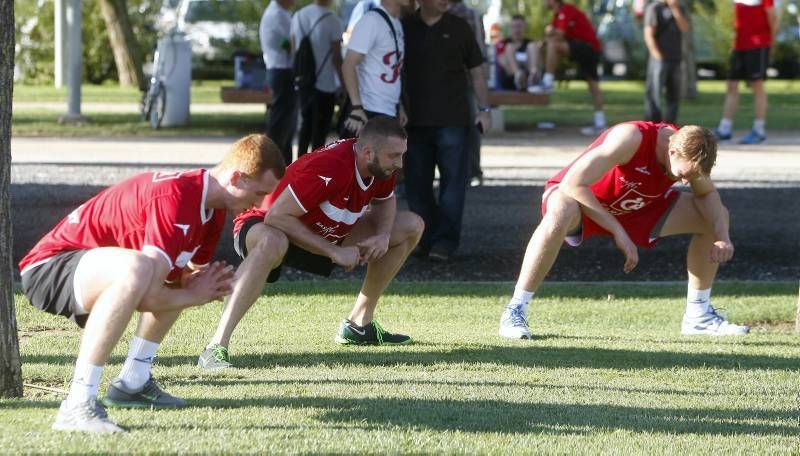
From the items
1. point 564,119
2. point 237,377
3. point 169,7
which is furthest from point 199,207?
point 169,7

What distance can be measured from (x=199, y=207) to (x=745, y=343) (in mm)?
3512

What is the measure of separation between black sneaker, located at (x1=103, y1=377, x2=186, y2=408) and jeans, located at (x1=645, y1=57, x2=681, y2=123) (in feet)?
42.1

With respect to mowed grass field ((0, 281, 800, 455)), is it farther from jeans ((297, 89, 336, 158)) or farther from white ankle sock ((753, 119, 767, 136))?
white ankle sock ((753, 119, 767, 136))

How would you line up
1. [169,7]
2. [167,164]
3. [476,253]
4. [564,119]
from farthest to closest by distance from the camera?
[169,7] → [564,119] → [167,164] → [476,253]

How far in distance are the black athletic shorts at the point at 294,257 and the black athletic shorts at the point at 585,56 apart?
45.1 ft

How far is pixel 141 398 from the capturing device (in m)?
5.68

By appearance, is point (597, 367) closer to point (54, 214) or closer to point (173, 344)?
point (173, 344)

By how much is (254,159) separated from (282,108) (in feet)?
28.4

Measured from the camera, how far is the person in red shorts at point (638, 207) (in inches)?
290

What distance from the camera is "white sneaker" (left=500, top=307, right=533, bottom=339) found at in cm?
764

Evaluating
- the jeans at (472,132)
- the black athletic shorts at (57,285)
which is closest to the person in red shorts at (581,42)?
the jeans at (472,132)

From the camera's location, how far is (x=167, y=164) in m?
15.7

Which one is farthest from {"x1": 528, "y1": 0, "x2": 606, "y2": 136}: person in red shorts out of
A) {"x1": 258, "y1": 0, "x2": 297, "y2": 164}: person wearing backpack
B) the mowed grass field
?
the mowed grass field

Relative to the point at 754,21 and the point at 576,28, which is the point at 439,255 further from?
the point at 576,28
